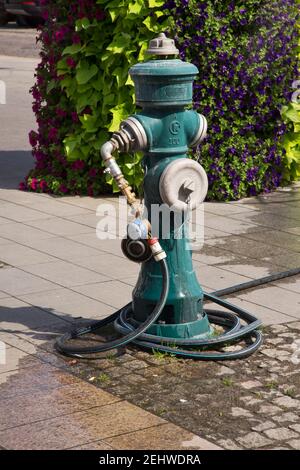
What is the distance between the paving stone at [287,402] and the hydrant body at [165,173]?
890 mm

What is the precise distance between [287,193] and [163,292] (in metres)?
4.92

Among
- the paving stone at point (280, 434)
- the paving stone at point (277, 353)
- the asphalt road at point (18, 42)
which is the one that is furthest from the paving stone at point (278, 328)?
the asphalt road at point (18, 42)

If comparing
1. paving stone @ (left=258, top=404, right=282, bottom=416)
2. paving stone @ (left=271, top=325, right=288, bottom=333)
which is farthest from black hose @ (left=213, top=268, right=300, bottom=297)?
paving stone @ (left=258, top=404, right=282, bottom=416)

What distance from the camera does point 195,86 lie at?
9.57 meters

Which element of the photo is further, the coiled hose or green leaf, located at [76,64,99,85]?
green leaf, located at [76,64,99,85]

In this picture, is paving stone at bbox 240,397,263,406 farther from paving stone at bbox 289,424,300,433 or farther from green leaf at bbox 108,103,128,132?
green leaf at bbox 108,103,128,132

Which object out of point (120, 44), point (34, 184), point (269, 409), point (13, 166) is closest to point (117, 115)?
point (120, 44)

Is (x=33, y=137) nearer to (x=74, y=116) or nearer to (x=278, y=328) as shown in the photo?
(x=74, y=116)

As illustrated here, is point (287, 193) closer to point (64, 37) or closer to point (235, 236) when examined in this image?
point (235, 236)

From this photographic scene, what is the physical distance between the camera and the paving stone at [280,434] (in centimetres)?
486

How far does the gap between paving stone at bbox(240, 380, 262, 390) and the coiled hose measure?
0.30m

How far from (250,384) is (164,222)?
1107 millimetres

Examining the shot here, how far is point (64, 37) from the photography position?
9953mm

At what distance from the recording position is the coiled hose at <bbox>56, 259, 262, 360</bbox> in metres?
5.77
